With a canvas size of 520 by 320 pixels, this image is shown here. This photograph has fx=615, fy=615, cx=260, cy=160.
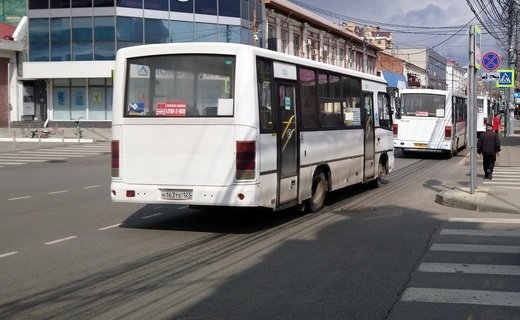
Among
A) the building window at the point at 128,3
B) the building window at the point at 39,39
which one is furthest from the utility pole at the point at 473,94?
the building window at the point at 39,39

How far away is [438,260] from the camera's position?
7766mm

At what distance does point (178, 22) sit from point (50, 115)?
40.4ft

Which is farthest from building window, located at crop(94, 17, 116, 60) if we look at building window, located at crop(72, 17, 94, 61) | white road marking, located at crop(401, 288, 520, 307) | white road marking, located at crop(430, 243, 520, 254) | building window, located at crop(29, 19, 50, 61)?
white road marking, located at crop(401, 288, 520, 307)

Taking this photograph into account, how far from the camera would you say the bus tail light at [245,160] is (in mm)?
9086

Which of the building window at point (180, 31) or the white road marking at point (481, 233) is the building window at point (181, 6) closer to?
the building window at point (180, 31)

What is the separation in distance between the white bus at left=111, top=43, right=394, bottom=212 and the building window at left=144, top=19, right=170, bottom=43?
34017 mm

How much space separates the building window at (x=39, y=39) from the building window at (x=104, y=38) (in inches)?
161

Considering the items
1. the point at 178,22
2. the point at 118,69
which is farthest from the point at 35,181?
the point at 178,22

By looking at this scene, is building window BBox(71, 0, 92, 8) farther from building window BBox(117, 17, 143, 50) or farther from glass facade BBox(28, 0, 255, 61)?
building window BBox(117, 17, 143, 50)

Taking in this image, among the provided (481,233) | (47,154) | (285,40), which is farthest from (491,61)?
(285,40)

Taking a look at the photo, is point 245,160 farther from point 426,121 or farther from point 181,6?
point 181,6

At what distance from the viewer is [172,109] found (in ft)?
31.3

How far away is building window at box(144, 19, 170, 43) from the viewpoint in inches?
1694

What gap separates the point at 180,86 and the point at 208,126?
83 cm
